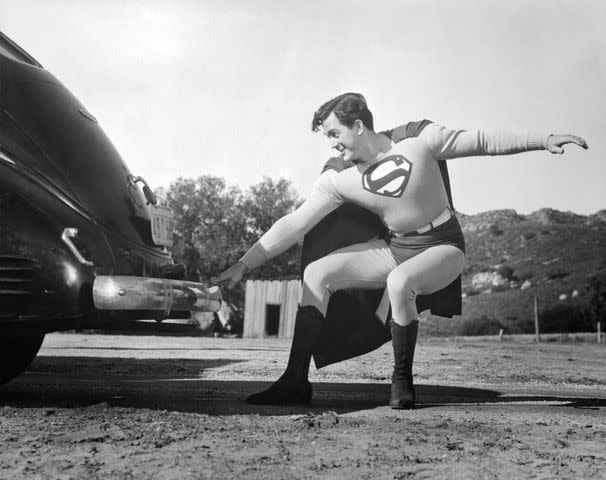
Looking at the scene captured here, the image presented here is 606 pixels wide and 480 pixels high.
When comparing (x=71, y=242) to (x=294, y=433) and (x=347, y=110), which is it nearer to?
(x=294, y=433)

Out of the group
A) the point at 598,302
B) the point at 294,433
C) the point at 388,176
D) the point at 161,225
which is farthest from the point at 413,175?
the point at 598,302

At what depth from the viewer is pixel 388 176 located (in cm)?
517

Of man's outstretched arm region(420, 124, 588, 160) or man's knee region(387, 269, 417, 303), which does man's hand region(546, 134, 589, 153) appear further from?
man's knee region(387, 269, 417, 303)

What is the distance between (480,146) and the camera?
5.12 meters

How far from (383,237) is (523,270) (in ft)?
190

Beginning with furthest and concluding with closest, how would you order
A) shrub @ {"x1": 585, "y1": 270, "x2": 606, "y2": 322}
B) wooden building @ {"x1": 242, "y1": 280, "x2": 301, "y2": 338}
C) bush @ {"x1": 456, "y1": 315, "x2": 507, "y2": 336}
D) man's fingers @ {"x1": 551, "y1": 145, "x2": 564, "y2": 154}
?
bush @ {"x1": 456, "y1": 315, "x2": 507, "y2": 336}
shrub @ {"x1": 585, "y1": 270, "x2": 606, "y2": 322}
wooden building @ {"x1": 242, "y1": 280, "x2": 301, "y2": 338}
man's fingers @ {"x1": 551, "y1": 145, "x2": 564, "y2": 154}

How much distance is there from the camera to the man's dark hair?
17.1 ft

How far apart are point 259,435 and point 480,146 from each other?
237cm

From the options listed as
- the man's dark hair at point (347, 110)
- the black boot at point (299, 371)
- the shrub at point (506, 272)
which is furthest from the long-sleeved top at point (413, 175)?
the shrub at point (506, 272)

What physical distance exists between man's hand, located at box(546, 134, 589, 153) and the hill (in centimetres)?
3520

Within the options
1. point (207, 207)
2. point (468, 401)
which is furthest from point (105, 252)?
point (207, 207)

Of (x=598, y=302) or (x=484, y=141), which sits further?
(x=598, y=302)

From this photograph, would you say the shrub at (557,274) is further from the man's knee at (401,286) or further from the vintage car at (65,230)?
the vintage car at (65,230)

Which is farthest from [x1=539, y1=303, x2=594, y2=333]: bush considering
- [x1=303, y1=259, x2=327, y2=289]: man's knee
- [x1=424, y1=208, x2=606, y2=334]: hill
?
[x1=303, y1=259, x2=327, y2=289]: man's knee
